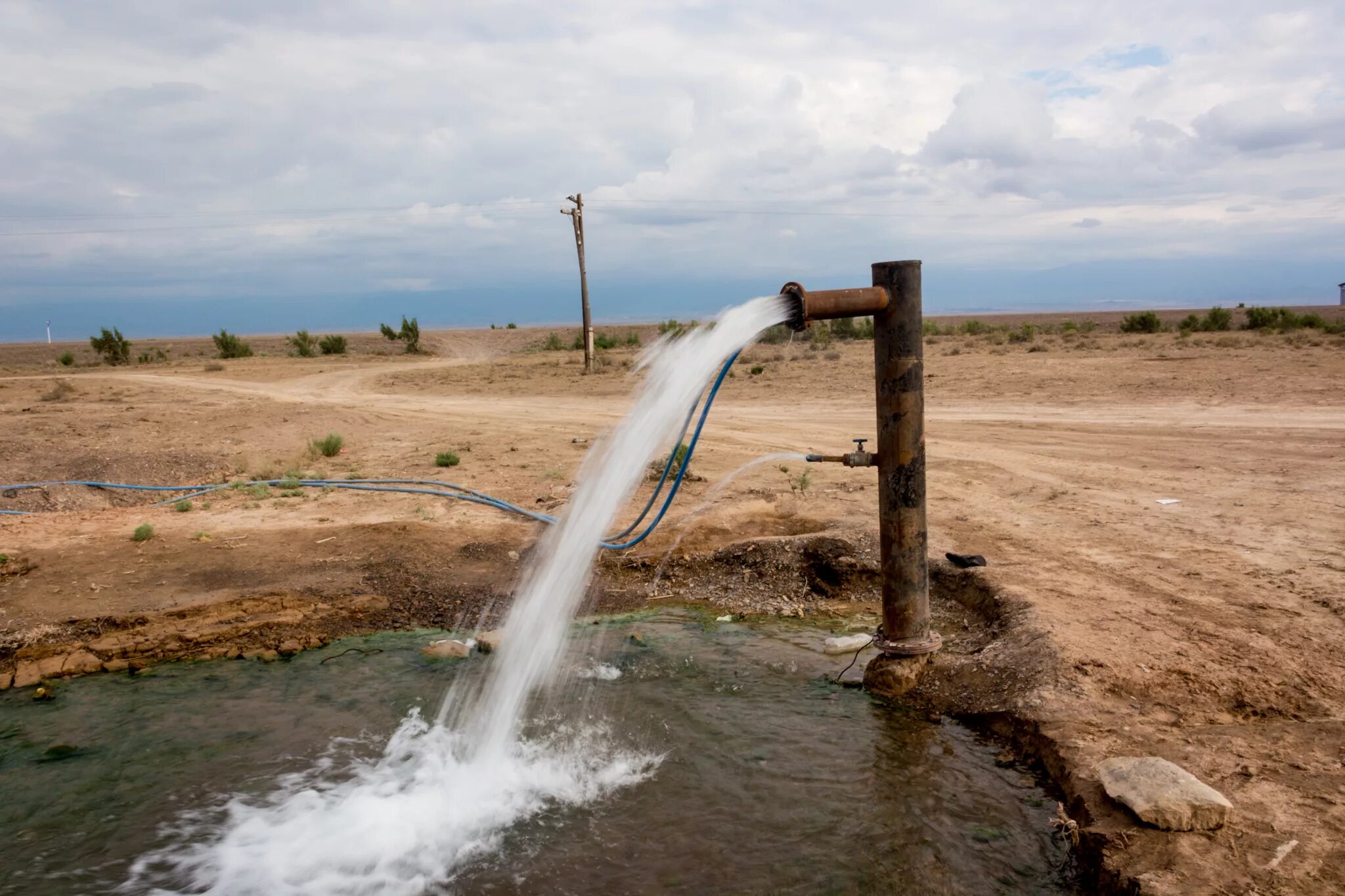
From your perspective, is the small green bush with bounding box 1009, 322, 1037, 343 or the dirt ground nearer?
the dirt ground

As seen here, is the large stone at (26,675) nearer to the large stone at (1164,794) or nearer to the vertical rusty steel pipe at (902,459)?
the vertical rusty steel pipe at (902,459)

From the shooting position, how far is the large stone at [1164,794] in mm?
3012

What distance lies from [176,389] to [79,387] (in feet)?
8.88

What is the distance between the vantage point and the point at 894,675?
4605mm

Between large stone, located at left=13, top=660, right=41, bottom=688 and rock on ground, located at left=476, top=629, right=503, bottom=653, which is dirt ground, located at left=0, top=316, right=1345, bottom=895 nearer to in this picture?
large stone, located at left=13, top=660, right=41, bottom=688

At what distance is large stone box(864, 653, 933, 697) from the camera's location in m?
4.60

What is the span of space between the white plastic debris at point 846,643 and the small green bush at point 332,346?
3974cm

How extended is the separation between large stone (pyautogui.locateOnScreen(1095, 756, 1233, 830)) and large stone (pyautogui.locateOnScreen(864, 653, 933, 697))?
126 cm

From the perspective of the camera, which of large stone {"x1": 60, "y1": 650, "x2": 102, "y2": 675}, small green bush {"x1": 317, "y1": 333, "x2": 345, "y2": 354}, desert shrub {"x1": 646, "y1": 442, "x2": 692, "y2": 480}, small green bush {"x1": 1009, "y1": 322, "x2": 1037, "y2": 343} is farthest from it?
small green bush {"x1": 317, "y1": 333, "x2": 345, "y2": 354}

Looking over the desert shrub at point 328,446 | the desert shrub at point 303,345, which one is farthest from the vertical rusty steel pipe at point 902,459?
the desert shrub at point 303,345

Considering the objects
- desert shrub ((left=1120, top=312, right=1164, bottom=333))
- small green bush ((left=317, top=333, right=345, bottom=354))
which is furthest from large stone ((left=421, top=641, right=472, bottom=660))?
small green bush ((left=317, top=333, right=345, bottom=354))

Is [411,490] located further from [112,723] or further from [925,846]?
[925,846]

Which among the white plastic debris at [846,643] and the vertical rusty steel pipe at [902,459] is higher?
the vertical rusty steel pipe at [902,459]

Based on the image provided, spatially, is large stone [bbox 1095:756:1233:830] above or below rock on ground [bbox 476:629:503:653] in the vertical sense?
above
